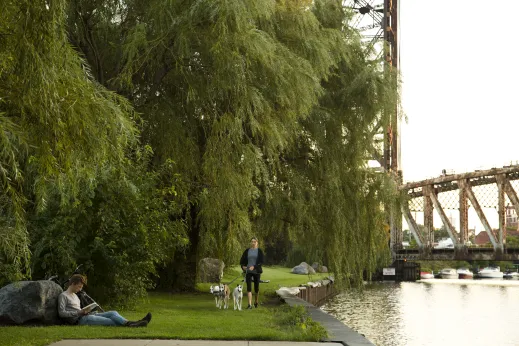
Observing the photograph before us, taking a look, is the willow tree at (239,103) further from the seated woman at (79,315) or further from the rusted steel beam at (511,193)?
the rusted steel beam at (511,193)

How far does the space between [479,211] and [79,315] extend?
48.9 meters

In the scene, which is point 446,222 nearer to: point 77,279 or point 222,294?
point 222,294

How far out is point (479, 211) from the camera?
56469 millimetres

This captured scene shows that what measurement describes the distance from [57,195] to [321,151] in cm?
856

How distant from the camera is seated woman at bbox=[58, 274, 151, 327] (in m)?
11.2

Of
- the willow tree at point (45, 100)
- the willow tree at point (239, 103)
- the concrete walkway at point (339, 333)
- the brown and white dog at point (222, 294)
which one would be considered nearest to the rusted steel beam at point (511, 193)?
the willow tree at point (239, 103)

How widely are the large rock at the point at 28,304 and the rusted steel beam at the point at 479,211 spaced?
47155mm

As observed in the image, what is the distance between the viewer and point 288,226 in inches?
839

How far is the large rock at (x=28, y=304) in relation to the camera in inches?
448

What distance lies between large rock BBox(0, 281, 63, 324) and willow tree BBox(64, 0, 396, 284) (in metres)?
4.50

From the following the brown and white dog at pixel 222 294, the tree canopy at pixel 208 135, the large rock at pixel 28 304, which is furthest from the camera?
the brown and white dog at pixel 222 294

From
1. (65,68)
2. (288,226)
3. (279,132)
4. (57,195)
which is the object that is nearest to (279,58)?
(279,132)

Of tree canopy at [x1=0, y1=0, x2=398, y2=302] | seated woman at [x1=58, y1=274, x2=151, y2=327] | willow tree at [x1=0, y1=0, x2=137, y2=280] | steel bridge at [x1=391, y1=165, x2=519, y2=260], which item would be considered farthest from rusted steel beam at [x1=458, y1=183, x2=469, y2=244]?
willow tree at [x1=0, y1=0, x2=137, y2=280]

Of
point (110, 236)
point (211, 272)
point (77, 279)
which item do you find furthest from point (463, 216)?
point (77, 279)
